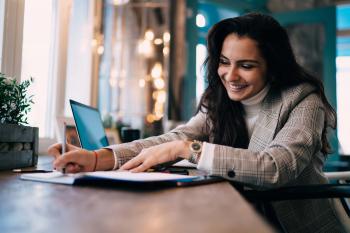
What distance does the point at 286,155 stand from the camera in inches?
38.5

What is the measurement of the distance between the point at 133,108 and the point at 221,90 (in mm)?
2272

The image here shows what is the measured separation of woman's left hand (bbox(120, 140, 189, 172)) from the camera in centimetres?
102

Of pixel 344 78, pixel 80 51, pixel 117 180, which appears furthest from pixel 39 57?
pixel 344 78

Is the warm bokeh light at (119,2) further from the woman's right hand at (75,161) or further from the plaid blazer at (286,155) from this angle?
the woman's right hand at (75,161)

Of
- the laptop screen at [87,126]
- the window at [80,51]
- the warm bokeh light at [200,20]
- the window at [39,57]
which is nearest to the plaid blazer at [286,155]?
the laptop screen at [87,126]

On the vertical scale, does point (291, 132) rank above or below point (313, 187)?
above

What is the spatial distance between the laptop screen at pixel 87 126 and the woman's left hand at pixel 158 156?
0.40m

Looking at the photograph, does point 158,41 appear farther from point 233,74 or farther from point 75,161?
point 75,161

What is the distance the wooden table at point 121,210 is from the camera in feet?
1.42

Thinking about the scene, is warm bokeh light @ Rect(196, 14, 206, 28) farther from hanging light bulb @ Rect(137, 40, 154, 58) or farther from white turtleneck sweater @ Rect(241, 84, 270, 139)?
white turtleneck sweater @ Rect(241, 84, 270, 139)

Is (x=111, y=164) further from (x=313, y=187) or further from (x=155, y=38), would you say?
(x=155, y=38)

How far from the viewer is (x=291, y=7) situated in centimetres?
430

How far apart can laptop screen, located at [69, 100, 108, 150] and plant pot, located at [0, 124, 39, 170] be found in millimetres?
180

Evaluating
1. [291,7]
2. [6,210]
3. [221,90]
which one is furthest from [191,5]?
[6,210]
